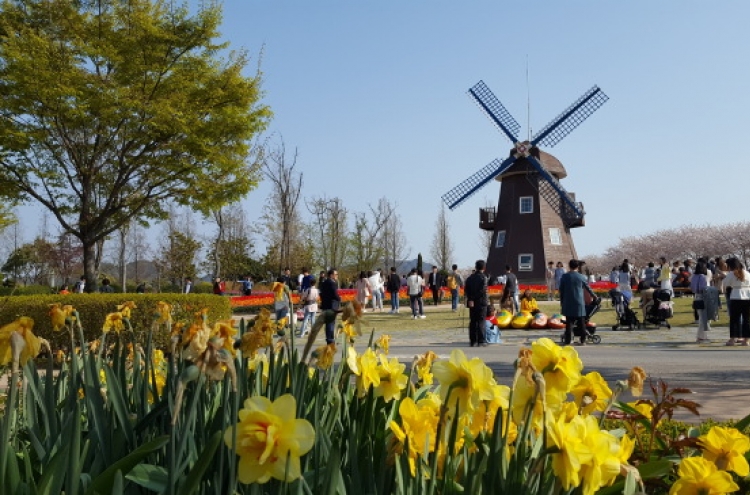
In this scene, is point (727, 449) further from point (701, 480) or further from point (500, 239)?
point (500, 239)

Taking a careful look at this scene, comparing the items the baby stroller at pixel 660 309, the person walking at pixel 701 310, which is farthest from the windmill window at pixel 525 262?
the person walking at pixel 701 310

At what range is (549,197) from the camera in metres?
40.0

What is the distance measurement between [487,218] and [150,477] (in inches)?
1699

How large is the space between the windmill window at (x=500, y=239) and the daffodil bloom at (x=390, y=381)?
39696 millimetres

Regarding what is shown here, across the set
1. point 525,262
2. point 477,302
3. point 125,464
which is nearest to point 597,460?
point 125,464

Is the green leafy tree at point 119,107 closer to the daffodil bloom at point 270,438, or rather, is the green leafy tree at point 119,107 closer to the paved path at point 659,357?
the paved path at point 659,357

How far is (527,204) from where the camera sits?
1583 inches

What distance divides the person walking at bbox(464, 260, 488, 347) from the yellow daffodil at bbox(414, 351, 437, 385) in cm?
1142

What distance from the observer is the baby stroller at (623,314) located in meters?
17.7

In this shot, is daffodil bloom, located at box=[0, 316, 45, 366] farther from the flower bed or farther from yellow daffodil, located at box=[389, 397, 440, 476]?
yellow daffodil, located at box=[389, 397, 440, 476]

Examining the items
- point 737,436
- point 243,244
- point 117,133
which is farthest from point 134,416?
point 243,244

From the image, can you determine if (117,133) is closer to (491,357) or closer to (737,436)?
(491,357)

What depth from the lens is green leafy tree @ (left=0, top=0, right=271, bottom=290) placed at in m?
18.4

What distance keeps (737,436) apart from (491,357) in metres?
10.5
